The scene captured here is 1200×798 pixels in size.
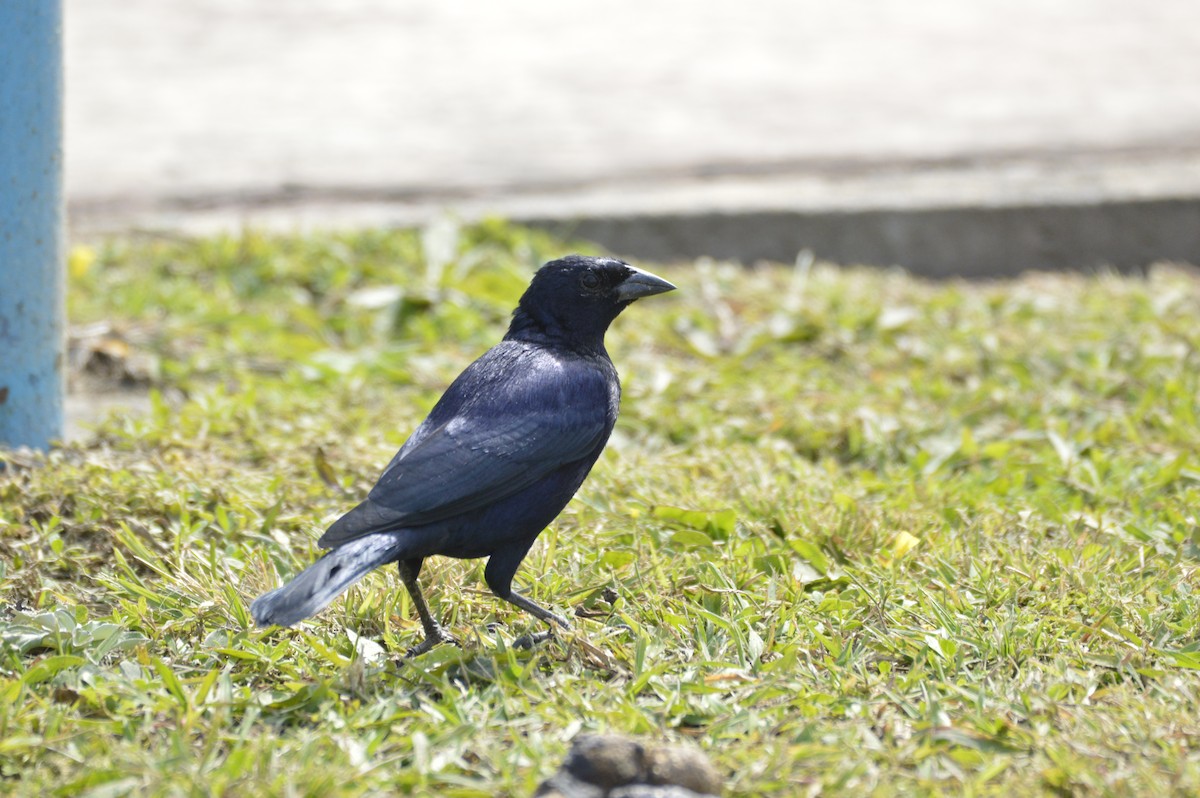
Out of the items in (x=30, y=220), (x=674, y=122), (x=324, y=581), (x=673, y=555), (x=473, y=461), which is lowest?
(x=673, y=555)

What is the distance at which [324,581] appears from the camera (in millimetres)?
2523

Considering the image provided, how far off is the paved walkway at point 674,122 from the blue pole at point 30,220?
2264 millimetres

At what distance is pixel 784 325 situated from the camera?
5.00 meters

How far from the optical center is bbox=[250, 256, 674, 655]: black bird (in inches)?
103

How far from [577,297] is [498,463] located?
555 millimetres

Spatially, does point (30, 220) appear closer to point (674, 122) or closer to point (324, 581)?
point (324, 581)

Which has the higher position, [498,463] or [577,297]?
[577,297]

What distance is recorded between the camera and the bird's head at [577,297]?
10.5 ft

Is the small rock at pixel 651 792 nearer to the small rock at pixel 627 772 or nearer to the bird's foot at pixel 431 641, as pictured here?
the small rock at pixel 627 772

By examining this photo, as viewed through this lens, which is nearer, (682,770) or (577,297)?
(682,770)

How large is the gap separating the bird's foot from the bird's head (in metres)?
0.72

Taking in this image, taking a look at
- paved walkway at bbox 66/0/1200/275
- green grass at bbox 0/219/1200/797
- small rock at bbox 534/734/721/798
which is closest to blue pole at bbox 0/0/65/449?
green grass at bbox 0/219/1200/797

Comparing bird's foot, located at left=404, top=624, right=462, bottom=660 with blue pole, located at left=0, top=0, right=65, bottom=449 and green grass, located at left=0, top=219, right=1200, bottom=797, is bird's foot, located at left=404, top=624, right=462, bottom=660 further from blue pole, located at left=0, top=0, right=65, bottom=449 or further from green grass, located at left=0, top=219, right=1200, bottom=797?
blue pole, located at left=0, top=0, right=65, bottom=449

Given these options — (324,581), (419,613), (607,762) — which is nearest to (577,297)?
(419,613)
